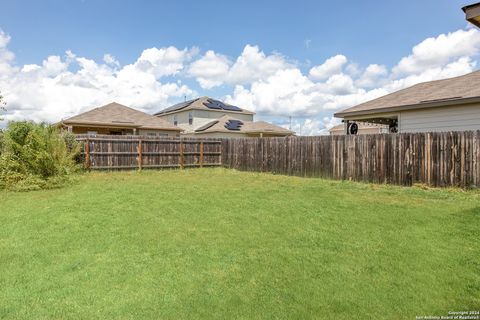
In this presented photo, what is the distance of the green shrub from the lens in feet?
32.6

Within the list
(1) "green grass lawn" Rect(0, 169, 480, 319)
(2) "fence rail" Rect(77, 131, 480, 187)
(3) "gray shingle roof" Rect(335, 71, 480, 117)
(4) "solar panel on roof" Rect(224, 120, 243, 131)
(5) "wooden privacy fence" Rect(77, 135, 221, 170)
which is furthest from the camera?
(4) "solar panel on roof" Rect(224, 120, 243, 131)

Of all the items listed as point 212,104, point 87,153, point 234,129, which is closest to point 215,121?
point 234,129

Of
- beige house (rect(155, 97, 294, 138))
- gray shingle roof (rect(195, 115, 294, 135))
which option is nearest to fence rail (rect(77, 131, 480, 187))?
gray shingle roof (rect(195, 115, 294, 135))

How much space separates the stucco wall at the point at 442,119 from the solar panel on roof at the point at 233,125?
1940 centimetres

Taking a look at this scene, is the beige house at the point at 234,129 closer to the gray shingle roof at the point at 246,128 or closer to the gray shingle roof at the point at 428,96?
the gray shingle roof at the point at 246,128

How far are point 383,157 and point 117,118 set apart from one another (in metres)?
19.0

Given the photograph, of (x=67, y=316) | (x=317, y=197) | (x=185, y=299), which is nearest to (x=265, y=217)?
(x=317, y=197)

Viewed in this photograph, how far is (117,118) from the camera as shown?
23.5 metres

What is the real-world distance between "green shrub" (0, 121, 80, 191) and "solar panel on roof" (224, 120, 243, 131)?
20253 mm

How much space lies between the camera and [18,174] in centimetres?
1002

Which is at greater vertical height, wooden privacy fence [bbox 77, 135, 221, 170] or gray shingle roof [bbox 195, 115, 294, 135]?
gray shingle roof [bbox 195, 115, 294, 135]

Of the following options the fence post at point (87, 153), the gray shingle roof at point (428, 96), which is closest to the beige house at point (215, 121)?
the fence post at point (87, 153)

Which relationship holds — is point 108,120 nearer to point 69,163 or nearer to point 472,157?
point 69,163

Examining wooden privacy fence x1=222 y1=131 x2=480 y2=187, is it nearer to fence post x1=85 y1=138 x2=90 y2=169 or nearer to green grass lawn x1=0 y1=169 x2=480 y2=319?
green grass lawn x1=0 y1=169 x2=480 y2=319
